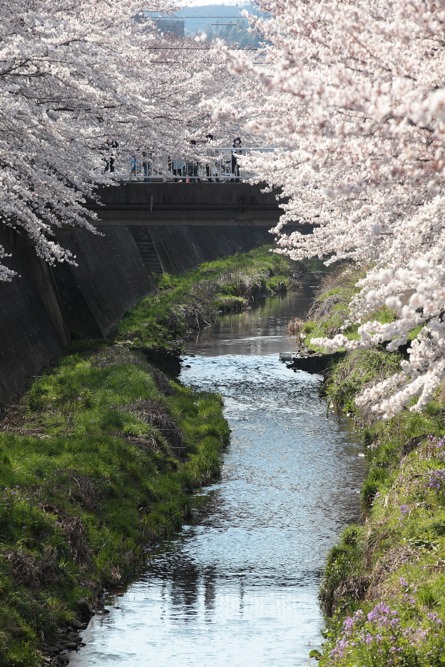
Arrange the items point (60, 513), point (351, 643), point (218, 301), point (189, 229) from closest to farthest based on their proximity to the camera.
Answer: point (351, 643) → point (60, 513) → point (218, 301) → point (189, 229)

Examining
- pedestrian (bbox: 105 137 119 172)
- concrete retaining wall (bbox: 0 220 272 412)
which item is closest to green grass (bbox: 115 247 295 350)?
concrete retaining wall (bbox: 0 220 272 412)

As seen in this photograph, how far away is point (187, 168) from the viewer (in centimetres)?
3166

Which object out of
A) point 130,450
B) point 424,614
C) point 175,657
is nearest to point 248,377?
point 130,450

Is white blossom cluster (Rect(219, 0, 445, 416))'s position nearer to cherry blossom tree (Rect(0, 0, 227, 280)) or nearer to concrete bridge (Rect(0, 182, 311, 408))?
cherry blossom tree (Rect(0, 0, 227, 280))

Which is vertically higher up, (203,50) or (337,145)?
(203,50)

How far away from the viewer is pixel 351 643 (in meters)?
10.6

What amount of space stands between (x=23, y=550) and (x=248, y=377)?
50.9 feet

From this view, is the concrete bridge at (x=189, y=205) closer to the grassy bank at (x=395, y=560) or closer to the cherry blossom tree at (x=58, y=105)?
the cherry blossom tree at (x=58, y=105)

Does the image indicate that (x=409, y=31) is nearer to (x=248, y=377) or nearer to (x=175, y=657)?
(x=175, y=657)

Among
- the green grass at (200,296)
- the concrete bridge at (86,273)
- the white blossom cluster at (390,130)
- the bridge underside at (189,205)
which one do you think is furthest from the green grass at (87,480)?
the green grass at (200,296)

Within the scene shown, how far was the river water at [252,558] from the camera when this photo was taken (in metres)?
13.0

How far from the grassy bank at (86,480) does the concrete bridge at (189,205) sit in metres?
3.57

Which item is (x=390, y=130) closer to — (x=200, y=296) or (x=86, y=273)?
(x=86, y=273)

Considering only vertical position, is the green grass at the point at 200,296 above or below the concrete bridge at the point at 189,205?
below
